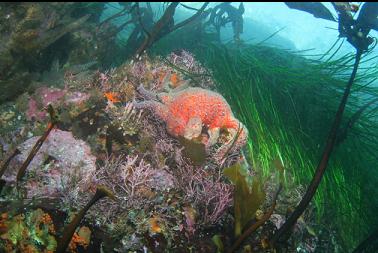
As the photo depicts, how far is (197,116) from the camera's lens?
11.5 ft

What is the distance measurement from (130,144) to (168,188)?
0.73 metres

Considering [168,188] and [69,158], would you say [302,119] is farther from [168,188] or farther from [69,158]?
[69,158]

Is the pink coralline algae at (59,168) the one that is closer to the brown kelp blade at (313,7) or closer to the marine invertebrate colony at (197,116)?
the marine invertebrate colony at (197,116)

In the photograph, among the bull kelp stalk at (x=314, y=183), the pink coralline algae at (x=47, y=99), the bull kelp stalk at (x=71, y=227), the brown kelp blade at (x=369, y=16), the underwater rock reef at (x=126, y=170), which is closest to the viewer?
the bull kelp stalk at (x=71, y=227)

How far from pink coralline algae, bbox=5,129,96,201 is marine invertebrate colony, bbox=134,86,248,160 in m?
0.98

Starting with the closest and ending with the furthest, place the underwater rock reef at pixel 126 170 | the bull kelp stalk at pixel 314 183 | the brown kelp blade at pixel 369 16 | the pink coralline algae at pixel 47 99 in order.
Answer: the underwater rock reef at pixel 126 170 → the bull kelp stalk at pixel 314 183 → the brown kelp blade at pixel 369 16 → the pink coralline algae at pixel 47 99

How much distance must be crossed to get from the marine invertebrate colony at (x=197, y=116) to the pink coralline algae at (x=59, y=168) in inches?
38.4

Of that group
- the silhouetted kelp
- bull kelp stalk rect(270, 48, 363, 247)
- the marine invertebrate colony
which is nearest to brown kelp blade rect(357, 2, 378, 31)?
the silhouetted kelp

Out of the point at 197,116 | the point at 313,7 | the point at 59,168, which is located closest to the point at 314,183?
the point at 197,116

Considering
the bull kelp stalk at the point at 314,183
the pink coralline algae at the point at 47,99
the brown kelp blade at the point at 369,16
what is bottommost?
the bull kelp stalk at the point at 314,183

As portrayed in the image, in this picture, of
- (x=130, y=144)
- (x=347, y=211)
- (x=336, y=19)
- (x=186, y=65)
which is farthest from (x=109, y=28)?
(x=347, y=211)

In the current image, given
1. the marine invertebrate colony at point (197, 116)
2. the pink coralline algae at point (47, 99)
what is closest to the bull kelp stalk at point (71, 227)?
the marine invertebrate colony at point (197, 116)

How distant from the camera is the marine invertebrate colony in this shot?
347 cm

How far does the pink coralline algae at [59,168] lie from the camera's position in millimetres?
2689
